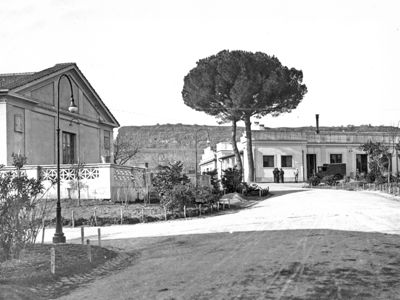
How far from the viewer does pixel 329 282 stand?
733cm

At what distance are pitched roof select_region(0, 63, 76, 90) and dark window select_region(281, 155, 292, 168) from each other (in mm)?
27563

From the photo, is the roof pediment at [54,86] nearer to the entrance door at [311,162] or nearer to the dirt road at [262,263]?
the dirt road at [262,263]

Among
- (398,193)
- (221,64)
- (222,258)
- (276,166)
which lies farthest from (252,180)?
(222,258)

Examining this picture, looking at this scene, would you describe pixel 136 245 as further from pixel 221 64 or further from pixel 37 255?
pixel 221 64

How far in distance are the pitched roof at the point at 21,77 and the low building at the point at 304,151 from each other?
85.8 ft

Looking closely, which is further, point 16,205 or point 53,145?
point 53,145

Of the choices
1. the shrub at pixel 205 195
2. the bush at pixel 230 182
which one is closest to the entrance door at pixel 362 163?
the bush at pixel 230 182

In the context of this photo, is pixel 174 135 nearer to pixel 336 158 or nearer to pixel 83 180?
pixel 336 158

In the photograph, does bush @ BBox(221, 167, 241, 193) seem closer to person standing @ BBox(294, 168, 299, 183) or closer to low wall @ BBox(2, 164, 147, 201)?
low wall @ BBox(2, 164, 147, 201)

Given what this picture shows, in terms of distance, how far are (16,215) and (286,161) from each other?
44.0m

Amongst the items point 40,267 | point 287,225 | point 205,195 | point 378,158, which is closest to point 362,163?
point 378,158

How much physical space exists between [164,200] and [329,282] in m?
16.3

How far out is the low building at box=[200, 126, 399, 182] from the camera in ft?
170

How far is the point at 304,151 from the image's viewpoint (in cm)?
5297
